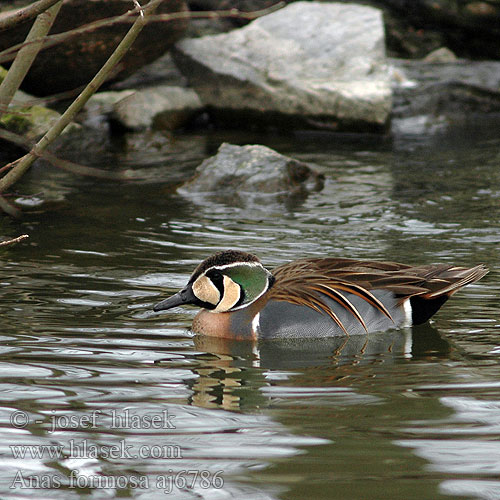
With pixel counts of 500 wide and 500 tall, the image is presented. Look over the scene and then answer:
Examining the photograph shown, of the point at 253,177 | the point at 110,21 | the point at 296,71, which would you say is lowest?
the point at 253,177

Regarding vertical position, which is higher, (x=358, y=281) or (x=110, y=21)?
(x=110, y=21)

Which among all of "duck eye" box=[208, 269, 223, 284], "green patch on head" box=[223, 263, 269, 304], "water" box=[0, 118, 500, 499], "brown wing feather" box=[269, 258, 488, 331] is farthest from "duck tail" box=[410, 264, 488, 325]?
"duck eye" box=[208, 269, 223, 284]

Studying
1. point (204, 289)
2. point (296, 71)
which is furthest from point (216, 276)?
point (296, 71)

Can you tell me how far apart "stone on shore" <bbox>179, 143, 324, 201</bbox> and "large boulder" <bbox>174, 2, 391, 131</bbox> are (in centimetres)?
290

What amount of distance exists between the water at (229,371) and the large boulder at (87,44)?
2904mm

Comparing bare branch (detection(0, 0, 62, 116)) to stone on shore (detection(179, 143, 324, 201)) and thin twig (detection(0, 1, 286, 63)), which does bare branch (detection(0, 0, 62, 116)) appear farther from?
stone on shore (detection(179, 143, 324, 201))

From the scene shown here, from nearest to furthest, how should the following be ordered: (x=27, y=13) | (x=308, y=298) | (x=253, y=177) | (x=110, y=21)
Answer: (x=110, y=21) → (x=27, y=13) → (x=308, y=298) → (x=253, y=177)

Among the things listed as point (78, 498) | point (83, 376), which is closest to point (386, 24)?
point (83, 376)

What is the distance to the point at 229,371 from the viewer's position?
518 cm

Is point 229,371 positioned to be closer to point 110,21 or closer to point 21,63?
point 110,21

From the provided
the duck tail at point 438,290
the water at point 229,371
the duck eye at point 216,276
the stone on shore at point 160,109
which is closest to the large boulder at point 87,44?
the stone on shore at point 160,109

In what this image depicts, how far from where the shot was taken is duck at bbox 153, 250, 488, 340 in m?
5.63

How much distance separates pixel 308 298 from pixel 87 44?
300 inches

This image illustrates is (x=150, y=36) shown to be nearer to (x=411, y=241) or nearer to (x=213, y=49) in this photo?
(x=213, y=49)
